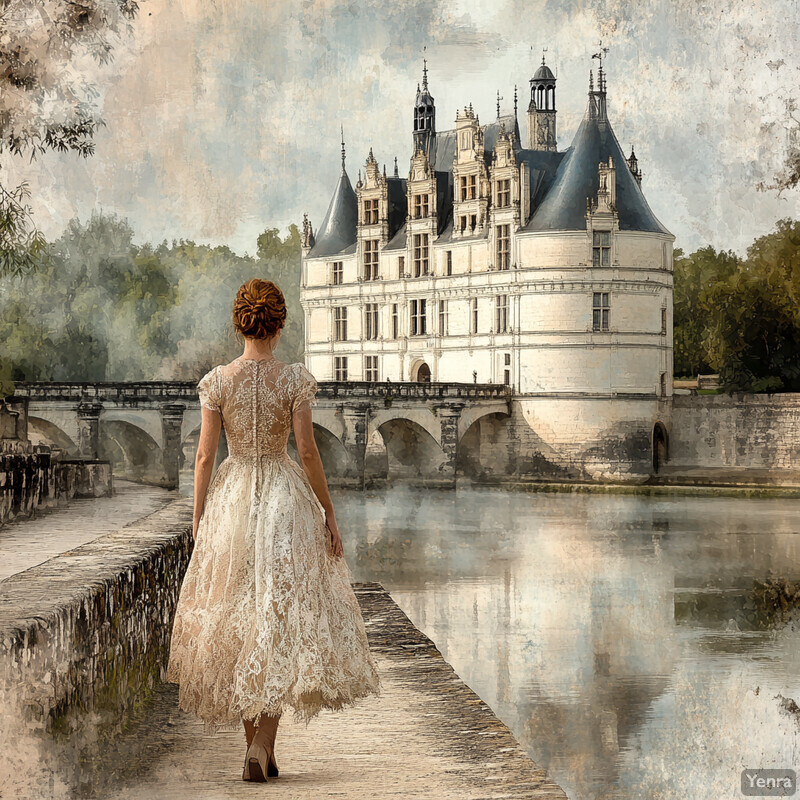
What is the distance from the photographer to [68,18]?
758 centimetres

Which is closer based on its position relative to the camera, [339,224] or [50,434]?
[50,434]

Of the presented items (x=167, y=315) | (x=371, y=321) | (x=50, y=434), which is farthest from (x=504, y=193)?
(x=50, y=434)

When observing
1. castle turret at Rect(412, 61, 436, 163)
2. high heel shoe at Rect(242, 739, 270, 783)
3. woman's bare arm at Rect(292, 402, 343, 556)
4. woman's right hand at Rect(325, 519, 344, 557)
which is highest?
castle turret at Rect(412, 61, 436, 163)

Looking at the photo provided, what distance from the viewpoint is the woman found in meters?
2.79

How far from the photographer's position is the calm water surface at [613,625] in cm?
648

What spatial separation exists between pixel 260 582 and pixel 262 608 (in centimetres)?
6

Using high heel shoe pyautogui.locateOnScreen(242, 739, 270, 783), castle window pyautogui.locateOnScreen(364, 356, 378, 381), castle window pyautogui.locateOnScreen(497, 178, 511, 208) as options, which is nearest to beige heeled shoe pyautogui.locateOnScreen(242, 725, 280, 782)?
high heel shoe pyautogui.locateOnScreen(242, 739, 270, 783)

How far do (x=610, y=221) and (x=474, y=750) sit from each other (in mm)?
20987

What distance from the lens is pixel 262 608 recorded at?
9.16 feet

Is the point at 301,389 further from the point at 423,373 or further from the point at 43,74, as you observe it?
the point at 423,373

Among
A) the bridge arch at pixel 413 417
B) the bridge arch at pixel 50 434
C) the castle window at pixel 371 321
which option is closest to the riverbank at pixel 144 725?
the bridge arch at pixel 50 434

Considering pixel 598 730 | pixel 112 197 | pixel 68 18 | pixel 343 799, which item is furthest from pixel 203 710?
pixel 112 197

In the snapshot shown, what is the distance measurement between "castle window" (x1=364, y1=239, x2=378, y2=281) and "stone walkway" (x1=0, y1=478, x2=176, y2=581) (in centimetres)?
1869

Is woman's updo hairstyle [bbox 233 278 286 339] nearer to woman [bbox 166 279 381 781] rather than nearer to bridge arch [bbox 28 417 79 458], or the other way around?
woman [bbox 166 279 381 781]
